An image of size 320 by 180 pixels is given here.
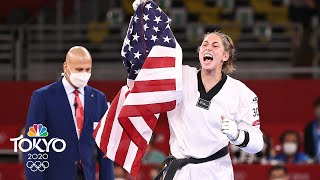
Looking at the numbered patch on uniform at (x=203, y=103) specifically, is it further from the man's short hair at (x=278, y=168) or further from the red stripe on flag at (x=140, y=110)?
the man's short hair at (x=278, y=168)

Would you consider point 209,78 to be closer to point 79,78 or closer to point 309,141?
point 79,78

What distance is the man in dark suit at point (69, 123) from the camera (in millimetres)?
7383

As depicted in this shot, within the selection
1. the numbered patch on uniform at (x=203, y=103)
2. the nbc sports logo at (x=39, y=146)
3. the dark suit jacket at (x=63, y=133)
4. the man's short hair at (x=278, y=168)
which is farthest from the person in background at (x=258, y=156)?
the numbered patch on uniform at (x=203, y=103)

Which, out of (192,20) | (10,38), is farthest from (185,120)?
(192,20)

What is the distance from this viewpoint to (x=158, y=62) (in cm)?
686

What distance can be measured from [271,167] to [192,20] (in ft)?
25.2

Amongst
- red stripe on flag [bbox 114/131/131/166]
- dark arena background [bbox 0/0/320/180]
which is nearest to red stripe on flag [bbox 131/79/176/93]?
red stripe on flag [bbox 114/131/131/166]

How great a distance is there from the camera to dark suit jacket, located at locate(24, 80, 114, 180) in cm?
738

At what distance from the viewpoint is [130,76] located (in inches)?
280

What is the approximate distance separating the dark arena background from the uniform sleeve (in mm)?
3548

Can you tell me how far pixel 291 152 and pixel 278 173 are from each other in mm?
1158

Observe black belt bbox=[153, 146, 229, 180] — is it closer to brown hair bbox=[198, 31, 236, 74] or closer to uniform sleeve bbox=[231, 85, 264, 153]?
uniform sleeve bbox=[231, 85, 264, 153]

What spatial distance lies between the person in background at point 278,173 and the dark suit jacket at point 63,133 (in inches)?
111

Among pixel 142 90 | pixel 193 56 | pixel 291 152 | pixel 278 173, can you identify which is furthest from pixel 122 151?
pixel 193 56
